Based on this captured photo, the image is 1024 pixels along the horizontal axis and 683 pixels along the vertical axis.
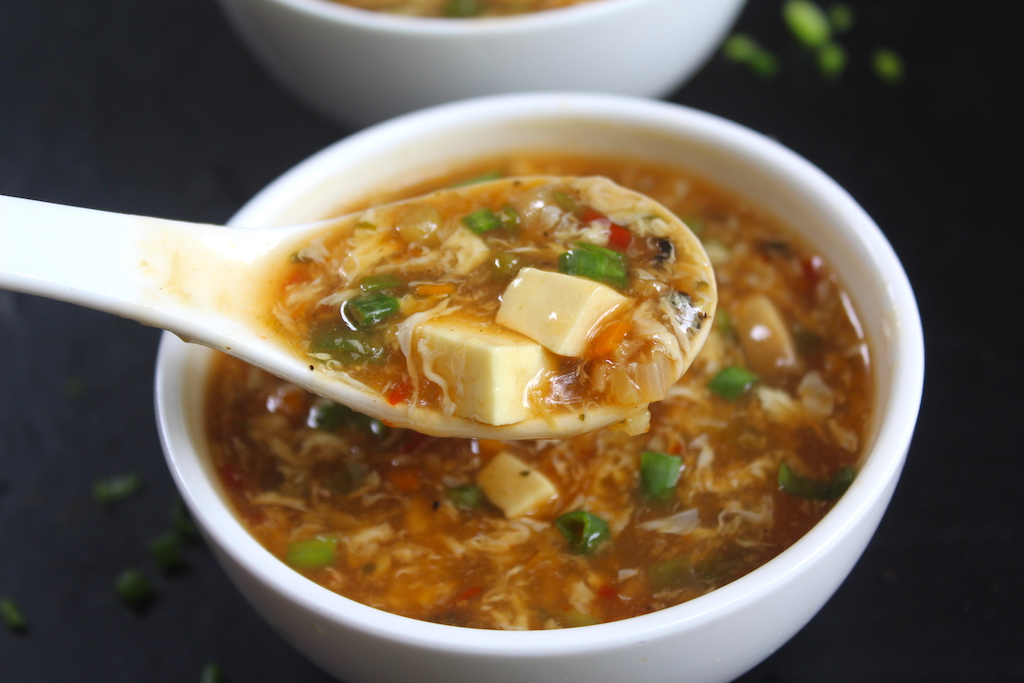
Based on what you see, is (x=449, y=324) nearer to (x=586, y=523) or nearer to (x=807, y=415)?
(x=586, y=523)

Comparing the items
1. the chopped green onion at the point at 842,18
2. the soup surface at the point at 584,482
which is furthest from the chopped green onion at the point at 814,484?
the chopped green onion at the point at 842,18

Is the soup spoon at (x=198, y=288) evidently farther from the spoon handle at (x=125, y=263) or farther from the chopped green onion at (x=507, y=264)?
the chopped green onion at (x=507, y=264)

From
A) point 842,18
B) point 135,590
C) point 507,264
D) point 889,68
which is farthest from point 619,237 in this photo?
point 842,18

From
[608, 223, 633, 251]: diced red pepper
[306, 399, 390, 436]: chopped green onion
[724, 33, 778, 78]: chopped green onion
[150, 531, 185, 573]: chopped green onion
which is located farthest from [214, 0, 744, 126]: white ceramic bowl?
[150, 531, 185, 573]: chopped green onion

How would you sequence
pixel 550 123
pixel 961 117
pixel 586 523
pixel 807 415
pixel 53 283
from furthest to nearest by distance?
pixel 961 117
pixel 550 123
pixel 807 415
pixel 586 523
pixel 53 283

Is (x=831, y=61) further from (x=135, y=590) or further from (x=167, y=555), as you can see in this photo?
(x=135, y=590)

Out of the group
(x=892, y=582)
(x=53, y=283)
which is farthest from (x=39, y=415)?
(x=892, y=582)
